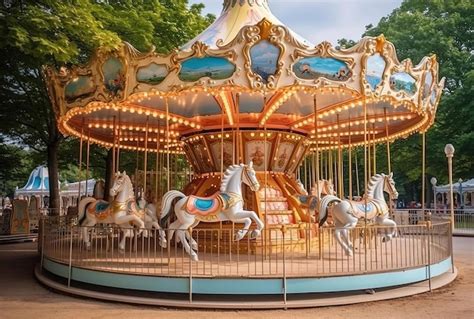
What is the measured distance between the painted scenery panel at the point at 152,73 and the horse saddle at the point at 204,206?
239 centimetres

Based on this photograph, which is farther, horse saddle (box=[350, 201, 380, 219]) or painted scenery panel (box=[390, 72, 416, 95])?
horse saddle (box=[350, 201, 380, 219])

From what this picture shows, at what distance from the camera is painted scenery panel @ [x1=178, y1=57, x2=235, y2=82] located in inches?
359

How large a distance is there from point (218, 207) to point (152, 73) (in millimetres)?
2918

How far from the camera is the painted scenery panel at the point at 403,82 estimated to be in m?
10.1

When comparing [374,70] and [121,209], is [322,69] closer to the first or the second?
[374,70]

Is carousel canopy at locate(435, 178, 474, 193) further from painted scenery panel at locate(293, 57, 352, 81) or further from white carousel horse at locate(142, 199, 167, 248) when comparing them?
painted scenery panel at locate(293, 57, 352, 81)

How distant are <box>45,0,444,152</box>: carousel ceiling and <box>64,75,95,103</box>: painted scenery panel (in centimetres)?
2

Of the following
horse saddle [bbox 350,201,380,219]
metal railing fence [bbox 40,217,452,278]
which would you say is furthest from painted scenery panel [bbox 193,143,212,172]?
horse saddle [bbox 350,201,380,219]

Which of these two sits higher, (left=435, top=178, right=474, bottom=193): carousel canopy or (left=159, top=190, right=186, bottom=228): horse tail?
(left=435, top=178, right=474, bottom=193): carousel canopy

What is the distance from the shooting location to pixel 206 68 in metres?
9.22

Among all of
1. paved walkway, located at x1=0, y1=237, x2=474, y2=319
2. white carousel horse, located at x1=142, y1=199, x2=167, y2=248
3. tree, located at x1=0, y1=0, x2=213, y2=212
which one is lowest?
paved walkway, located at x1=0, y1=237, x2=474, y2=319

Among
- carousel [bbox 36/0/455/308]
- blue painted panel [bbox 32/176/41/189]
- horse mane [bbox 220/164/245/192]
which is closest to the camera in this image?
carousel [bbox 36/0/455/308]

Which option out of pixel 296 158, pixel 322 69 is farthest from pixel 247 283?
pixel 296 158

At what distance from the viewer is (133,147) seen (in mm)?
18516
